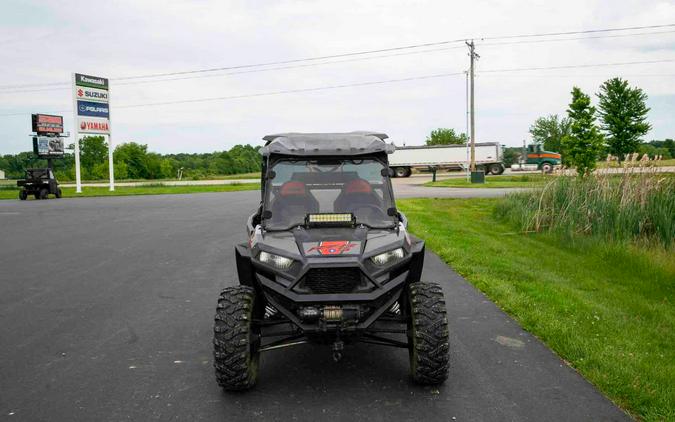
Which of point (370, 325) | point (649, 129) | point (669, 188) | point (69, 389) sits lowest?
point (69, 389)

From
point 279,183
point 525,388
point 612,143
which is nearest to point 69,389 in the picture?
point 279,183

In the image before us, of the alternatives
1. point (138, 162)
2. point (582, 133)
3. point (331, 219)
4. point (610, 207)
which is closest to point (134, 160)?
point (138, 162)

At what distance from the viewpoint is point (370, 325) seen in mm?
4316

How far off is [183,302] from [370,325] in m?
3.90

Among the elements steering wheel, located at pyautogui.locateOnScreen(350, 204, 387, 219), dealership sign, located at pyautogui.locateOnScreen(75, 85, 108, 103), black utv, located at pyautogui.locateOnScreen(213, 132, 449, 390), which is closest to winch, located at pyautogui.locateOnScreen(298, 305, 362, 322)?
black utv, located at pyautogui.locateOnScreen(213, 132, 449, 390)

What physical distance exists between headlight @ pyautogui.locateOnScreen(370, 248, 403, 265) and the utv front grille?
0.22 meters

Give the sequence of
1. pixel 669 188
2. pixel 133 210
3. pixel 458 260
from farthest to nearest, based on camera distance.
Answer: pixel 133 210 < pixel 669 188 < pixel 458 260

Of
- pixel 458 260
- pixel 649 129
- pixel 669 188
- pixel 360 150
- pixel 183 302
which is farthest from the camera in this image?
pixel 649 129

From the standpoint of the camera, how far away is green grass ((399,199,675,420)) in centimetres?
461

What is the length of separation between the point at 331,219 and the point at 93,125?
133 feet

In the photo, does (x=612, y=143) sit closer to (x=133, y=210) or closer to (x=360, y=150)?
(x=133, y=210)

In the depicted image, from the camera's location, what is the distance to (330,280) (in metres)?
4.29

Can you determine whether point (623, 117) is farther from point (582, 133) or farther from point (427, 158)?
point (427, 158)

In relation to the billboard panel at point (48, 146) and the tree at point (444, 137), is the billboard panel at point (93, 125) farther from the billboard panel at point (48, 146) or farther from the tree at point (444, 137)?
the tree at point (444, 137)
